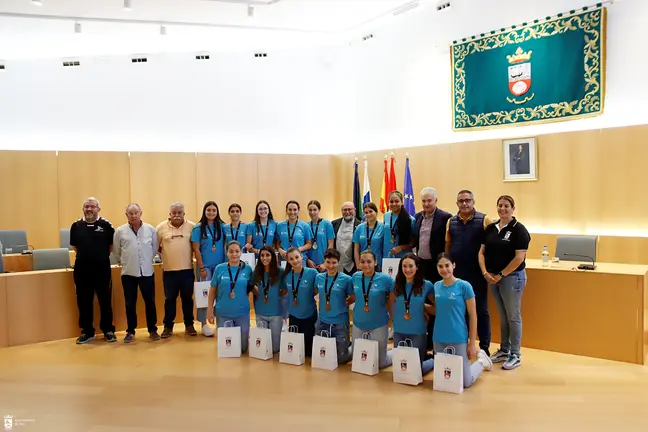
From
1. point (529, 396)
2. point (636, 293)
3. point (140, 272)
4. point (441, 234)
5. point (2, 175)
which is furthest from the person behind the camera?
point (2, 175)

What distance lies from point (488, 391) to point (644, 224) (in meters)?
3.29

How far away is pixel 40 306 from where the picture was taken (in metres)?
5.78

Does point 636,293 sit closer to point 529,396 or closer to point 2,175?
point 529,396

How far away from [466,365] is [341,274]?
1.30 m

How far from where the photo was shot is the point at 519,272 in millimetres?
4641

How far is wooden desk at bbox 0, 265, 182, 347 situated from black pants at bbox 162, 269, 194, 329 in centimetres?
44

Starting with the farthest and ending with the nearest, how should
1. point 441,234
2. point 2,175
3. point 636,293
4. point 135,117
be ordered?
point 135,117, point 2,175, point 441,234, point 636,293

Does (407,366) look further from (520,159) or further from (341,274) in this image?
(520,159)

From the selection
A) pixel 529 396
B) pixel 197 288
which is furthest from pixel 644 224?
pixel 197 288

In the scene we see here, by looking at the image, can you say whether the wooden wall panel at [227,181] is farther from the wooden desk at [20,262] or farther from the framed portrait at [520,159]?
the framed portrait at [520,159]

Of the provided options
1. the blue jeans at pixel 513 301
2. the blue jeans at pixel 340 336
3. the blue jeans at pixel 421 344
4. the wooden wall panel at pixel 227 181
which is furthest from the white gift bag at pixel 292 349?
the wooden wall panel at pixel 227 181

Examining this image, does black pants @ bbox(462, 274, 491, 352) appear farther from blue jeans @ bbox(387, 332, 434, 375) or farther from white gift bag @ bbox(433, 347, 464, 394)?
white gift bag @ bbox(433, 347, 464, 394)

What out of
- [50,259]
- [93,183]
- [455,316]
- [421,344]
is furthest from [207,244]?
[93,183]

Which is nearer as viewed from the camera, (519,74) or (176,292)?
(176,292)
